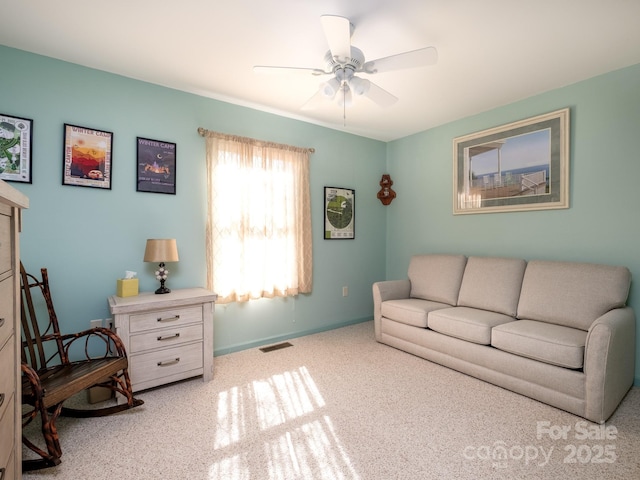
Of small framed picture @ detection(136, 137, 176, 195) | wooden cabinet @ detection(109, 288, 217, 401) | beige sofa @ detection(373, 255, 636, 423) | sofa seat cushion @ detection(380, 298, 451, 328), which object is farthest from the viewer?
sofa seat cushion @ detection(380, 298, 451, 328)

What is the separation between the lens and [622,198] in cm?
257

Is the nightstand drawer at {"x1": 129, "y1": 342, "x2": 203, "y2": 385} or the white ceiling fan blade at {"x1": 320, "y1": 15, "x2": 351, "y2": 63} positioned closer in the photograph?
the white ceiling fan blade at {"x1": 320, "y1": 15, "x2": 351, "y2": 63}

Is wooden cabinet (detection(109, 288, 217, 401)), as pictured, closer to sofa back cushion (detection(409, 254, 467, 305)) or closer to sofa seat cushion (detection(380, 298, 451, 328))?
sofa seat cushion (detection(380, 298, 451, 328))

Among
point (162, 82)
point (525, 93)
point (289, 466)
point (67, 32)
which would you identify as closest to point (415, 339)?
point (289, 466)

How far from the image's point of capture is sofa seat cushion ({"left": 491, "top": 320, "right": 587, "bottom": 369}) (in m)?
2.06

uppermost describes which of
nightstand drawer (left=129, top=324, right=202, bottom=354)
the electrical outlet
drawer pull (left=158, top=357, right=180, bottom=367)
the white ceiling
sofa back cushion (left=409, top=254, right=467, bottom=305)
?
the white ceiling

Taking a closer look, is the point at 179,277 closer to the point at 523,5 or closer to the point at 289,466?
the point at 289,466

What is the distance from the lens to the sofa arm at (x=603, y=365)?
1916mm

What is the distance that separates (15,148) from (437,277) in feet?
12.5

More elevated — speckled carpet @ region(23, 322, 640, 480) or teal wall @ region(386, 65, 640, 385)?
teal wall @ region(386, 65, 640, 385)

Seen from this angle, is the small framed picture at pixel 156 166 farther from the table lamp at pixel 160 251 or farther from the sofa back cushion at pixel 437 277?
the sofa back cushion at pixel 437 277

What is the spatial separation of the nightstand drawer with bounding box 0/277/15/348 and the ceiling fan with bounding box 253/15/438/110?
1.72 m

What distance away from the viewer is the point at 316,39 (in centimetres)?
215

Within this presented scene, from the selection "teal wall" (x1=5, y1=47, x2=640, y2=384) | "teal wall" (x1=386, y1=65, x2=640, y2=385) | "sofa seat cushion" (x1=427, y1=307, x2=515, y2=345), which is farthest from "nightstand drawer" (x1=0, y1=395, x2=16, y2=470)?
"teal wall" (x1=386, y1=65, x2=640, y2=385)
